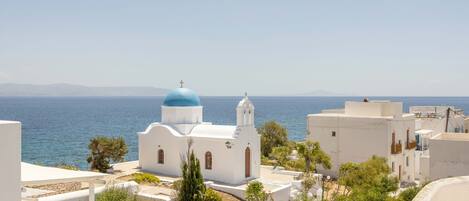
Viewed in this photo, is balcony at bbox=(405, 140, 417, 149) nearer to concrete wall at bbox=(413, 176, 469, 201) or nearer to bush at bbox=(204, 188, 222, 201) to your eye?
concrete wall at bbox=(413, 176, 469, 201)

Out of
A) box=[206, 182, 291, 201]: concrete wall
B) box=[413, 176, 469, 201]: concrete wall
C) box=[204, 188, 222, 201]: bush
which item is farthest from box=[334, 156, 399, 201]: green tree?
box=[413, 176, 469, 201]: concrete wall

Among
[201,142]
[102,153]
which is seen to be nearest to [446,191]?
[201,142]

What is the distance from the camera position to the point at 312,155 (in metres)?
27.3

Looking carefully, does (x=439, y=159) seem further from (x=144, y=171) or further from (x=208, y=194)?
(x=144, y=171)

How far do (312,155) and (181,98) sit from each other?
8.74 m

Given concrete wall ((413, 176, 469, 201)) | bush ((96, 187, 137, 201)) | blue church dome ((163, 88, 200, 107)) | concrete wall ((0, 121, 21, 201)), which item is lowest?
bush ((96, 187, 137, 201))

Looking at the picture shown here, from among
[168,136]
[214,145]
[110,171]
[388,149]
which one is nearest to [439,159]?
[388,149]

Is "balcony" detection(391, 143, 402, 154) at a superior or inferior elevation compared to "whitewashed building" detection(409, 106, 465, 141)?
inferior

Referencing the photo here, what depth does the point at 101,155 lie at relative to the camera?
90.9ft

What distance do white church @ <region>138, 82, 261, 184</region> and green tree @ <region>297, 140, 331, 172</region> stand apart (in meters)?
2.72

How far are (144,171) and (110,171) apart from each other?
2013 millimetres

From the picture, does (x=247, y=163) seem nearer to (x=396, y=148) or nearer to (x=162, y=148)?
(x=162, y=148)

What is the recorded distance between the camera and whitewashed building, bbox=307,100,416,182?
3003 centimetres

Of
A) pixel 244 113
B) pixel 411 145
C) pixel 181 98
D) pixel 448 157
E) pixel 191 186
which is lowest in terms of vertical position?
pixel 191 186
